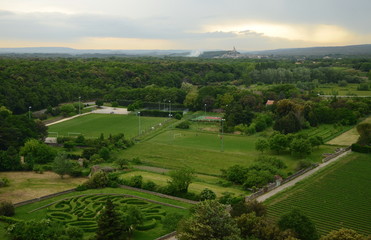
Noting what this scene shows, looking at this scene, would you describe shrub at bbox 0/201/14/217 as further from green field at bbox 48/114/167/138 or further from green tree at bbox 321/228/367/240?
green field at bbox 48/114/167/138

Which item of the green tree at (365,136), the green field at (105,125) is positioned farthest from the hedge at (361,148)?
the green field at (105,125)

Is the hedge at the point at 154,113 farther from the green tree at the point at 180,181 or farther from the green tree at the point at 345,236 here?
the green tree at the point at 345,236

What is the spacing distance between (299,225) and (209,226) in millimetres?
6522

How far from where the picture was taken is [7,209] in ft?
99.6

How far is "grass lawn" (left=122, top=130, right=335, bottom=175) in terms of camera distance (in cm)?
4512

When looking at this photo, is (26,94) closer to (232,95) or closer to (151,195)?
(232,95)

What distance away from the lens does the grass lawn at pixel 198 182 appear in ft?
119

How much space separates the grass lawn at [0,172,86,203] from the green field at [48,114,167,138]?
18526 mm

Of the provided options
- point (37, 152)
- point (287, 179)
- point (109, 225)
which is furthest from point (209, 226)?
point (37, 152)

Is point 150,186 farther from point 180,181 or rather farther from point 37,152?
point 37,152

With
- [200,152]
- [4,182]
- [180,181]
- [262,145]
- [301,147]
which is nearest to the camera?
[180,181]

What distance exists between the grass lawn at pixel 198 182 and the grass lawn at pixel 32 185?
595 cm

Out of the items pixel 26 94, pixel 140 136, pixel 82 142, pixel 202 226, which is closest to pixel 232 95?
pixel 140 136

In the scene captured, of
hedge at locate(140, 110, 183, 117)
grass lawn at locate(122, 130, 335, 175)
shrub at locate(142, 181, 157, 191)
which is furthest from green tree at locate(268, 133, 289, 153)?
hedge at locate(140, 110, 183, 117)
